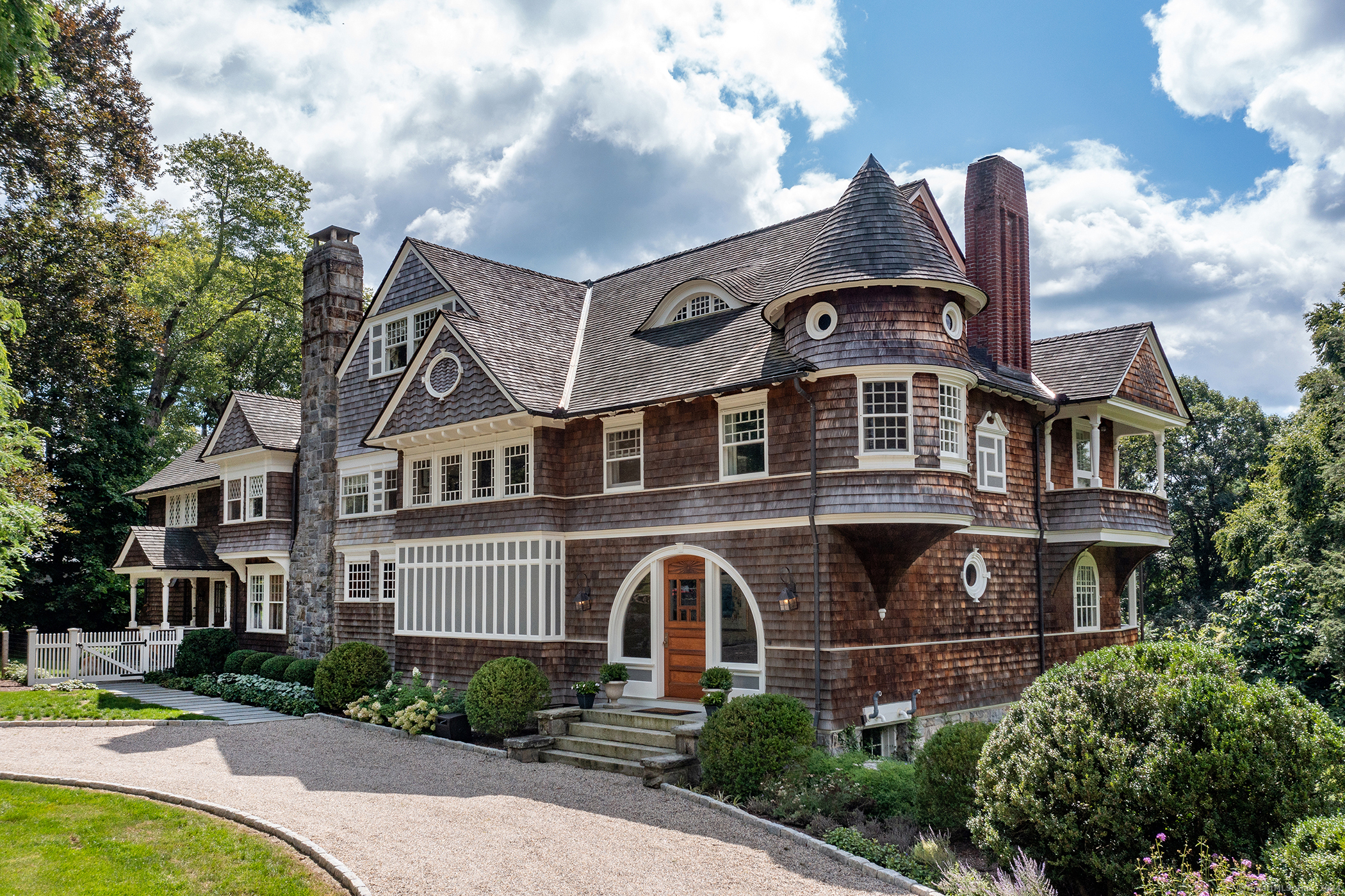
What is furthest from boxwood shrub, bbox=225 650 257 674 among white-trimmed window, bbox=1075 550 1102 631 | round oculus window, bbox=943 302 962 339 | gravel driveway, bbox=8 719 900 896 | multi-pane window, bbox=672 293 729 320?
white-trimmed window, bbox=1075 550 1102 631

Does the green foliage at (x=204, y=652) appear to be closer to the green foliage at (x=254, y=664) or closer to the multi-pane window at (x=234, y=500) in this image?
the green foliage at (x=254, y=664)

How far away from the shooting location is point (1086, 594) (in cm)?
2034

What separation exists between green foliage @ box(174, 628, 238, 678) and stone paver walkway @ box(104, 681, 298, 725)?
0.90m

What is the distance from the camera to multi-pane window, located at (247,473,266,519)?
91.9 feet

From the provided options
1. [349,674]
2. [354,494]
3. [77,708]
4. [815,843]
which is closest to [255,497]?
[354,494]

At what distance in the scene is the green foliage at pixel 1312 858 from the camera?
6.95 m

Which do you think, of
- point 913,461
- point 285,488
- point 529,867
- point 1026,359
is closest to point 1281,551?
point 1026,359

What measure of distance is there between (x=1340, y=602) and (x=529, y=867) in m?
19.1

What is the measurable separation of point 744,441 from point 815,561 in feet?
8.56

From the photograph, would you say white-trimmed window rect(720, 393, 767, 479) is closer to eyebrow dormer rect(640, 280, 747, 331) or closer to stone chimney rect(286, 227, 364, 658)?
eyebrow dormer rect(640, 280, 747, 331)

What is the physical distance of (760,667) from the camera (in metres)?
15.4

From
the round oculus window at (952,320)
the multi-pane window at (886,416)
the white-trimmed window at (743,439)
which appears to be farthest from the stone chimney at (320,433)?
the round oculus window at (952,320)

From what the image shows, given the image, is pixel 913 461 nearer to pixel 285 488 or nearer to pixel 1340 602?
pixel 1340 602

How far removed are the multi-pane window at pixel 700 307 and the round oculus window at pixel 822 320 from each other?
3408 millimetres
